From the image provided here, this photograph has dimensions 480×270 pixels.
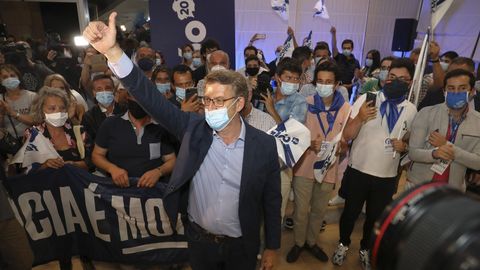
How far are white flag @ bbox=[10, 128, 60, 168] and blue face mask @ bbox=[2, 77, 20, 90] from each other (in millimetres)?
1423

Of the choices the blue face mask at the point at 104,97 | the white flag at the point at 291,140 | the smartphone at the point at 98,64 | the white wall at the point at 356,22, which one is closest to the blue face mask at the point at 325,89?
the white flag at the point at 291,140

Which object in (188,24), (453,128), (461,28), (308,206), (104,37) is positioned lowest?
(308,206)

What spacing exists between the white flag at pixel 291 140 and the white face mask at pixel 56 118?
6.03 ft

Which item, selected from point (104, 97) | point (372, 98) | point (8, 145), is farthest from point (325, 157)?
point (8, 145)

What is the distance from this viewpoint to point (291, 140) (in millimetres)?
2635

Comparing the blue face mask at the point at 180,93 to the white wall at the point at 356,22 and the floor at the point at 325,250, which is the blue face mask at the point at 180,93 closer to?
the floor at the point at 325,250

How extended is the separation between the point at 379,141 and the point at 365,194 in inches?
20.7

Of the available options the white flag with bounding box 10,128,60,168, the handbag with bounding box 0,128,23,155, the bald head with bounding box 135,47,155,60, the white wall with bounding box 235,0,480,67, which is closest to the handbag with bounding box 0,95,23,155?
the handbag with bounding box 0,128,23,155

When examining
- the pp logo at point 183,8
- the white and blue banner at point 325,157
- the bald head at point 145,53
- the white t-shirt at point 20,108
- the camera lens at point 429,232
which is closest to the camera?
the camera lens at point 429,232

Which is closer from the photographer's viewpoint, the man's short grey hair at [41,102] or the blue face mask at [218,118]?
the blue face mask at [218,118]

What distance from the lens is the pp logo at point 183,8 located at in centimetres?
493

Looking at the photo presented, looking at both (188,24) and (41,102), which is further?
(188,24)

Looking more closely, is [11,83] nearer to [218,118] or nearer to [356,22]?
[218,118]

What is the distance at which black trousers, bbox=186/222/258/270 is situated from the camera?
192 cm
